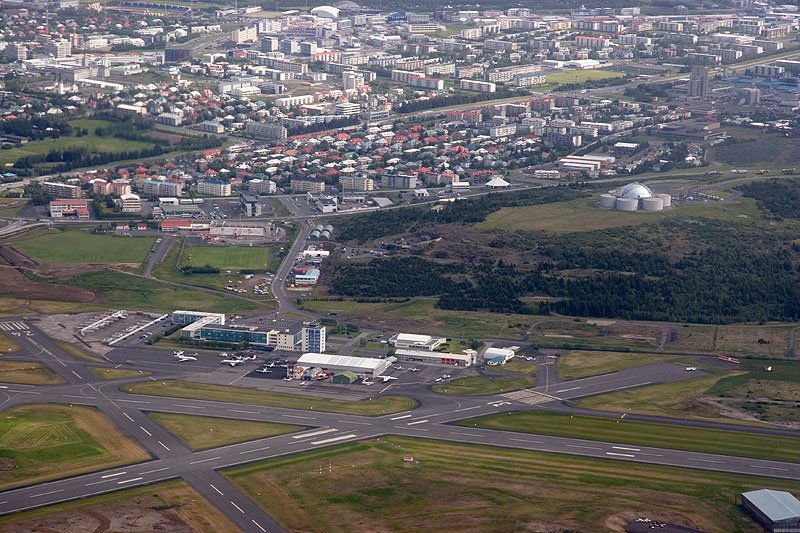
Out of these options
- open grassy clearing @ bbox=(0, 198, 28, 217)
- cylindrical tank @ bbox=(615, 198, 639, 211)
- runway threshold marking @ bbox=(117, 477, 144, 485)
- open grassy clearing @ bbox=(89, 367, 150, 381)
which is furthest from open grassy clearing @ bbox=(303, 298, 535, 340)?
open grassy clearing @ bbox=(0, 198, 28, 217)

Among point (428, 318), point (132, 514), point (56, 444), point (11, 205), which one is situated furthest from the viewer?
point (11, 205)

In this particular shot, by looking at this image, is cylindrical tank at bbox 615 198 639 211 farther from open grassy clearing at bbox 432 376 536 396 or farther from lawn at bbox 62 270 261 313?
open grassy clearing at bbox 432 376 536 396

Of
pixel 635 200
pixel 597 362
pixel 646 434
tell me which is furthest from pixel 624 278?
pixel 646 434

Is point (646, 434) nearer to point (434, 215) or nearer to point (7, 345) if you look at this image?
point (7, 345)

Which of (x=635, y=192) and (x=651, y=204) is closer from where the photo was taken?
(x=651, y=204)

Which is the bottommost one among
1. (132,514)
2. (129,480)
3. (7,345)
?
(7,345)

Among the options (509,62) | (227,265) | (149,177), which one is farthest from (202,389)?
(509,62)

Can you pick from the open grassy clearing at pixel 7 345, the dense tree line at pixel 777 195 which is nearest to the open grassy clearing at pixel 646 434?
the open grassy clearing at pixel 7 345

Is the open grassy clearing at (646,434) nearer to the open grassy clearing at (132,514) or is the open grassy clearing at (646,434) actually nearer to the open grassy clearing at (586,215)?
the open grassy clearing at (132,514)
